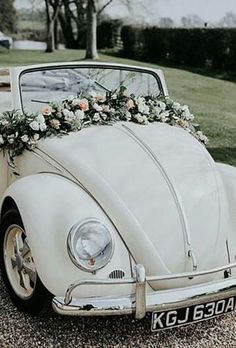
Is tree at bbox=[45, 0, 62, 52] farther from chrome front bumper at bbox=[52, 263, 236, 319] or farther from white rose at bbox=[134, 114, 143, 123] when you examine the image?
chrome front bumper at bbox=[52, 263, 236, 319]

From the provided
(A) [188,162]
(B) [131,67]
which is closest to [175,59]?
(B) [131,67]

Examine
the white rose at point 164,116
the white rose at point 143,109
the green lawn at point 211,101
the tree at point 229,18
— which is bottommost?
the green lawn at point 211,101

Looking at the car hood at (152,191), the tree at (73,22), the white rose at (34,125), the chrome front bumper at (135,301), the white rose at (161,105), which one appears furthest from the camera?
the tree at (73,22)

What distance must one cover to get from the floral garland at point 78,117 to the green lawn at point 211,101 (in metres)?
3.23

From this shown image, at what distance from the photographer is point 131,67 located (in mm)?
4613

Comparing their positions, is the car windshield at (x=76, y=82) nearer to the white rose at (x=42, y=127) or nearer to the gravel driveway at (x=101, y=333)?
the white rose at (x=42, y=127)

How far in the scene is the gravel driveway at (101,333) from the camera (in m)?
3.06

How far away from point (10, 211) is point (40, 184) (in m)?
0.28

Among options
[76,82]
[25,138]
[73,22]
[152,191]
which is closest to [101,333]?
[152,191]

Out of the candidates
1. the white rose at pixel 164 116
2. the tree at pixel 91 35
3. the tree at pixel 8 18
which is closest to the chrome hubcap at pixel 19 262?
the white rose at pixel 164 116

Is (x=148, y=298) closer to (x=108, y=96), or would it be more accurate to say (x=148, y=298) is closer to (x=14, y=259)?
(x=14, y=259)

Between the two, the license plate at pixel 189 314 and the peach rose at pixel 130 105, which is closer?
the license plate at pixel 189 314

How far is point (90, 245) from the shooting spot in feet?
9.35

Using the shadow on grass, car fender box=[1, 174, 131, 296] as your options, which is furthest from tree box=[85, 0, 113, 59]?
car fender box=[1, 174, 131, 296]
